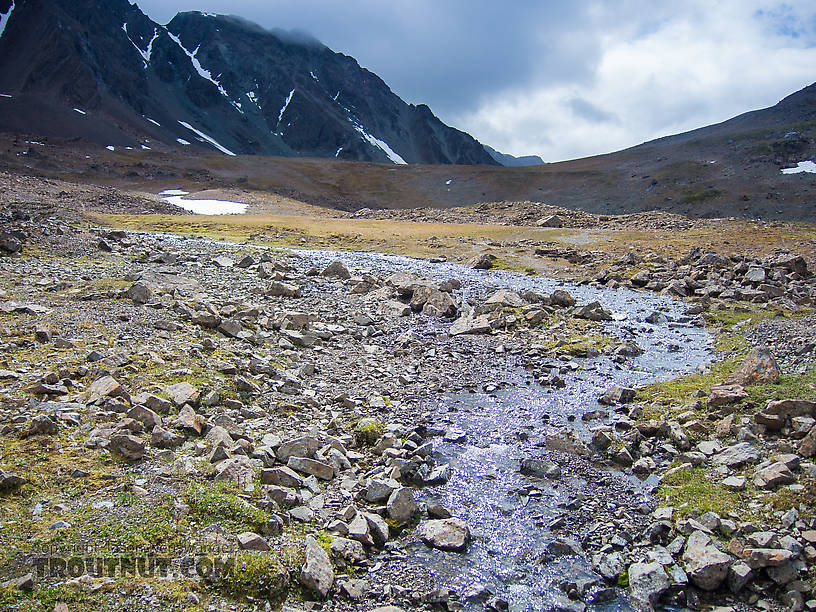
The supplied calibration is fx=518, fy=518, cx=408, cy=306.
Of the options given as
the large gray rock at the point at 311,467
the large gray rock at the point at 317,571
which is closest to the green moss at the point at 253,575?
the large gray rock at the point at 317,571

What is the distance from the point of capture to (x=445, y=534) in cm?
959

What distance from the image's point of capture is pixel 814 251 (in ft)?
125

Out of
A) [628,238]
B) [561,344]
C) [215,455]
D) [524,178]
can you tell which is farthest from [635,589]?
[524,178]

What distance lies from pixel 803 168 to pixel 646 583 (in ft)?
369

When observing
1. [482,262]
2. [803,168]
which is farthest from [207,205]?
[803,168]

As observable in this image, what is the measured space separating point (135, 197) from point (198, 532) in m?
77.7

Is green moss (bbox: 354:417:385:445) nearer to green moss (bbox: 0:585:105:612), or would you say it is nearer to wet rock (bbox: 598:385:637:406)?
green moss (bbox: 0:585:105:612)

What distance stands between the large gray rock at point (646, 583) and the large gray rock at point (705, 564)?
0.46 meters

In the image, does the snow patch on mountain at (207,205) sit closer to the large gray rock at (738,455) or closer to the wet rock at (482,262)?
the wet rock at (482,262)

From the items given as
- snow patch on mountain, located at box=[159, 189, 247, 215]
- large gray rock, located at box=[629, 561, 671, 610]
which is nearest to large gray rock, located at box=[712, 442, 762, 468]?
large gray rock, located at box=[629, 561, 671, 610]

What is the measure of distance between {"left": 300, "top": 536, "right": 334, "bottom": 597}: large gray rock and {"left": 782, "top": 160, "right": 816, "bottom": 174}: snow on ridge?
371 ft

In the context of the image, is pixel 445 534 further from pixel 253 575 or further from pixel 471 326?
pixel 471 326

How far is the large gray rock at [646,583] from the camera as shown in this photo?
27.4 feet

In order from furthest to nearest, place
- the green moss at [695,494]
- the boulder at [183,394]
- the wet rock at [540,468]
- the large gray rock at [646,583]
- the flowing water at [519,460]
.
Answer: the boulder at [183,394] < the wet rock at [540,468] < the green moss at [695,494] < the flowing water at [519,460] < the large gray rock at [646,583]
